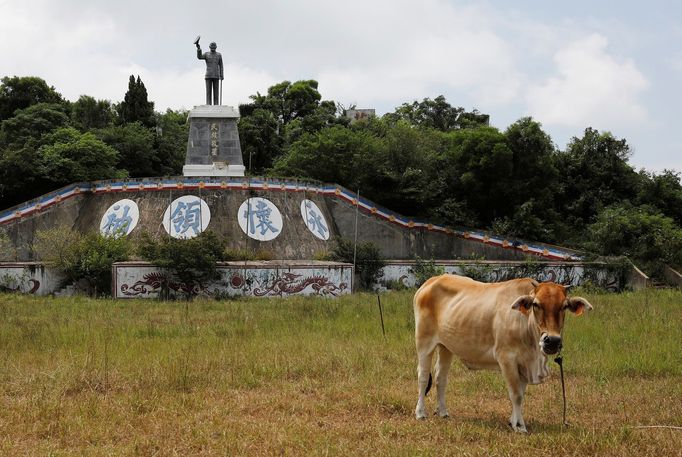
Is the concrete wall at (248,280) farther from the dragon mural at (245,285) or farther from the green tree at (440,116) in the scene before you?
the green tree at (440,116)

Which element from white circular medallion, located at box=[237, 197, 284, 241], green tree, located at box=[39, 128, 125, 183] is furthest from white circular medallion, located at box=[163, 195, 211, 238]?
green tree, located at box=[39, 128, 125, 183]

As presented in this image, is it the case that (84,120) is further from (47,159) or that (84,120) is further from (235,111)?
(235,111)

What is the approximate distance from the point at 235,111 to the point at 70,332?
2219 centimetres

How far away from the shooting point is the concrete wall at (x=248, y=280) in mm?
25172

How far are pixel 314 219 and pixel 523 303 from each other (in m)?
26.5

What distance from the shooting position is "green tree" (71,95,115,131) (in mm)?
52906

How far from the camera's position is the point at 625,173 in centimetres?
3909

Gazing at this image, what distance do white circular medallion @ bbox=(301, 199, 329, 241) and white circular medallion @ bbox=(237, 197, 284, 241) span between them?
5.20 feet

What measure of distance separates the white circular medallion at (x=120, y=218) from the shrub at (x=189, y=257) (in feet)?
19.2

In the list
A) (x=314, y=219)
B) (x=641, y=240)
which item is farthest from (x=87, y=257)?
(x=641, y=240)

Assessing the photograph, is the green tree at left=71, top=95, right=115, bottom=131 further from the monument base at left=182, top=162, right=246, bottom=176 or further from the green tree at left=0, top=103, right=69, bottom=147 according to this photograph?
the monument base at left=182, top=162, right=246, bottom=176

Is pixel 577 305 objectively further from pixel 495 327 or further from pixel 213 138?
pixel 213 138

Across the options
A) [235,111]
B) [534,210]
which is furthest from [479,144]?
[235,111]

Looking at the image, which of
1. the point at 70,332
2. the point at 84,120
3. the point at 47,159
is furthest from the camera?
the point at 84,120
